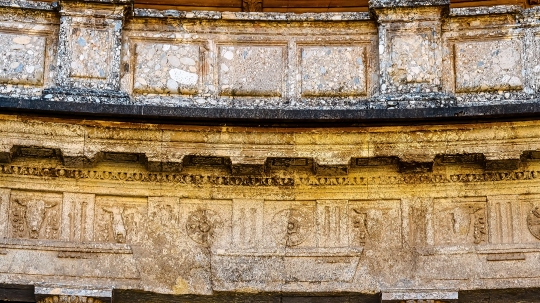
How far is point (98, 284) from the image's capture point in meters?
17.4

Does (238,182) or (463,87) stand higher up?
(463,87)

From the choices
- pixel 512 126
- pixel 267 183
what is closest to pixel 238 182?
pixel 267 183

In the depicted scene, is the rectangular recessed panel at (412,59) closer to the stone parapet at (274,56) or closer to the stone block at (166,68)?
the stone parapet at (274,56)

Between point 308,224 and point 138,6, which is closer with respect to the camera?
point 308,224

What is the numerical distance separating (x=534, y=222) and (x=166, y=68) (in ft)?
15.4

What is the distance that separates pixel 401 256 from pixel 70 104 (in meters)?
4.18

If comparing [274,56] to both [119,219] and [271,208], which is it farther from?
[119,219]

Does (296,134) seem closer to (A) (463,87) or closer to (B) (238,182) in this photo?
(B) (238,182)

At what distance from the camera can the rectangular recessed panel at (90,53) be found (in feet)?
59.0

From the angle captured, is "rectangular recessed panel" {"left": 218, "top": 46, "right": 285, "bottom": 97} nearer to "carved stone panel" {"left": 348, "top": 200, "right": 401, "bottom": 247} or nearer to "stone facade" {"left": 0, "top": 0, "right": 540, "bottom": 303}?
"stone facade" {"left": 0, "top": 0, "right": 540, "bottom": 303}

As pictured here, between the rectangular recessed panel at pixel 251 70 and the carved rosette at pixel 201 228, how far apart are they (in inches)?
60.0

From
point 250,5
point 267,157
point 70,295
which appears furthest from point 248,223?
point 250,5

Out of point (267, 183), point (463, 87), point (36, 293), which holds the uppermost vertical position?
point (463, 87)

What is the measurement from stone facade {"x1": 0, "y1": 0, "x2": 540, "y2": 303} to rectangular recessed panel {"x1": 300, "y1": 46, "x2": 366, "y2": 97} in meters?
0.02
